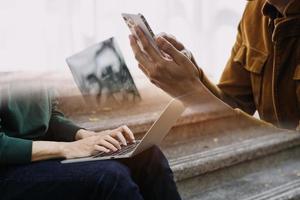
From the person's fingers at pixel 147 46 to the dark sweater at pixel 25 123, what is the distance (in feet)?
1.06

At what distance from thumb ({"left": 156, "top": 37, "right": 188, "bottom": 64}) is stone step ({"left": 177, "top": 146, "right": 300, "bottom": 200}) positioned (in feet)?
2.12

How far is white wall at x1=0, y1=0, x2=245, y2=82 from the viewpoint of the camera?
0.94m

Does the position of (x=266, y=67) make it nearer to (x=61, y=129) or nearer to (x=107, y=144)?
(x=107, y=144)

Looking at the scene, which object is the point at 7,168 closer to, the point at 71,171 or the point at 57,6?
the point at 71,171

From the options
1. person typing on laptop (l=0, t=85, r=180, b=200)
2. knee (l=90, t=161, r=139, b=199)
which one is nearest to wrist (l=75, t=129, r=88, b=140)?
person typing on laptop (l=0, t=85, r=180, b=200)

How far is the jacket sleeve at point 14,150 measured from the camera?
884mm

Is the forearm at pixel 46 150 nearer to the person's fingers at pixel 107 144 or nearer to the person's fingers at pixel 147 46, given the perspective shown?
the person's fingers at pixel 107 144

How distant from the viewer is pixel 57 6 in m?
1.02

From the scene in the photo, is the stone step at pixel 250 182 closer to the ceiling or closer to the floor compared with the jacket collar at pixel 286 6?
closer to the floor

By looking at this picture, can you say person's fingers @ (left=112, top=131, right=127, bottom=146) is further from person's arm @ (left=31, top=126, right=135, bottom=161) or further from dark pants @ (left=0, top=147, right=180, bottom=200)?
dark pants @ (left=0, top=147, right=180, bottom=200)

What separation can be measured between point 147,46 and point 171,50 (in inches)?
2.0

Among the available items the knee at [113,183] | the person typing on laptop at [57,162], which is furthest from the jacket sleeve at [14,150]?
the knee at [113,183]

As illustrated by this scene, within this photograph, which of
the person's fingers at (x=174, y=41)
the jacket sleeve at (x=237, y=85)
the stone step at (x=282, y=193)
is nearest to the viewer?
the person's fingers at (x=174, y=41)

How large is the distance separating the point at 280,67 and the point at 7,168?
56cm
